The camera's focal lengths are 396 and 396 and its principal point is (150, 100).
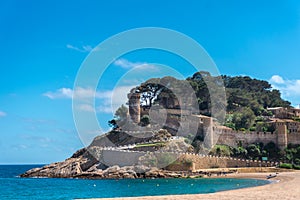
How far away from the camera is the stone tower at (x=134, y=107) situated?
186ft

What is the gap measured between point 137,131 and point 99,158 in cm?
777

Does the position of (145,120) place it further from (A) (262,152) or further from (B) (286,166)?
(B) (286,166)

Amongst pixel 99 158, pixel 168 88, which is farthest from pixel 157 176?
pixel 168 88

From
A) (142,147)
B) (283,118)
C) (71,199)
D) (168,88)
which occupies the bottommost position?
(71,199)

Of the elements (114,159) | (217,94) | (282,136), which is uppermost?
(217,94)

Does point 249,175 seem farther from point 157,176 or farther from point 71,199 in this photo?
point 71,199

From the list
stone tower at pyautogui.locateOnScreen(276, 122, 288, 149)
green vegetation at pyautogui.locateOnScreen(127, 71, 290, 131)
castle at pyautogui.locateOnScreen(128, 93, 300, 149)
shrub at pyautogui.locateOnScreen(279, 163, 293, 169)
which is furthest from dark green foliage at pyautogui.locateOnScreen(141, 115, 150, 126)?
shrub at pyautogui.locateOnScreen(279, 163, 293, 169)

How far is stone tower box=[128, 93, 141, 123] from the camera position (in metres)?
56.6

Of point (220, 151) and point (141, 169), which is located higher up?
point (220, 151)

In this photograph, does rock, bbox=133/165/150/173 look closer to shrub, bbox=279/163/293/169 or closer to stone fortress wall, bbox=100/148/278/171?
stone fortress wall, bbox=100/148/278/171

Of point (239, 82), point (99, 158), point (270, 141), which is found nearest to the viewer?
point (99, 158)

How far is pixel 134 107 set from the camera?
188 feet

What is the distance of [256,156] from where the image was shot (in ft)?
165

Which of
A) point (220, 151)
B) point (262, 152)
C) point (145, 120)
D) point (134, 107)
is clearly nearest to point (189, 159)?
point (220, 151)
